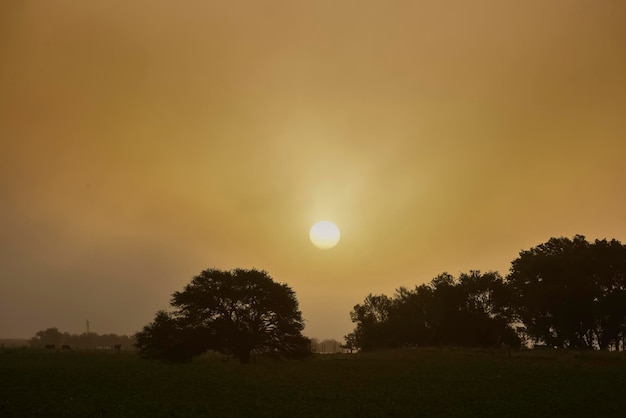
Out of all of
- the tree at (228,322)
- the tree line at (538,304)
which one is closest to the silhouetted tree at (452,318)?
the tree line at (538,304)

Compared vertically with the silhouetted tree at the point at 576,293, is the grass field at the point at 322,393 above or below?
below

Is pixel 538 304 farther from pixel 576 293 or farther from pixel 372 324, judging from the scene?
pixel 372 324

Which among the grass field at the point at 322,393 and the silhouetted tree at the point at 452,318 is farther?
the silhouetted tree at the point at 452,318

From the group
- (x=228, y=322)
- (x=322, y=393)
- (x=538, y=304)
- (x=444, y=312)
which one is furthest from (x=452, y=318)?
(x=322, y=393)

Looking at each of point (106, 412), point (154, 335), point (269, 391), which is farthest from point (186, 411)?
point (154, 335)

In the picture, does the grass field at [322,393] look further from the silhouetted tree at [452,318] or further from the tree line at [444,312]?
the silhouetted tree at [452,318]

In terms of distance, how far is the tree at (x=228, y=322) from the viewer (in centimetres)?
6175

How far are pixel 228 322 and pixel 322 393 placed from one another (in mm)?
33850

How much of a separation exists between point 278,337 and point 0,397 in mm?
39535

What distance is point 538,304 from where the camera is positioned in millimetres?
86062

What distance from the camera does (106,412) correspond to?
79.1 ft

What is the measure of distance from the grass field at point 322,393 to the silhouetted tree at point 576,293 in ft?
126

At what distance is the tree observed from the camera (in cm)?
6175

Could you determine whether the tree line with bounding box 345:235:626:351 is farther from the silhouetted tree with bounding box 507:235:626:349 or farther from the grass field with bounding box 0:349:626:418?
the grass field with bounding box 0:349:626:418
